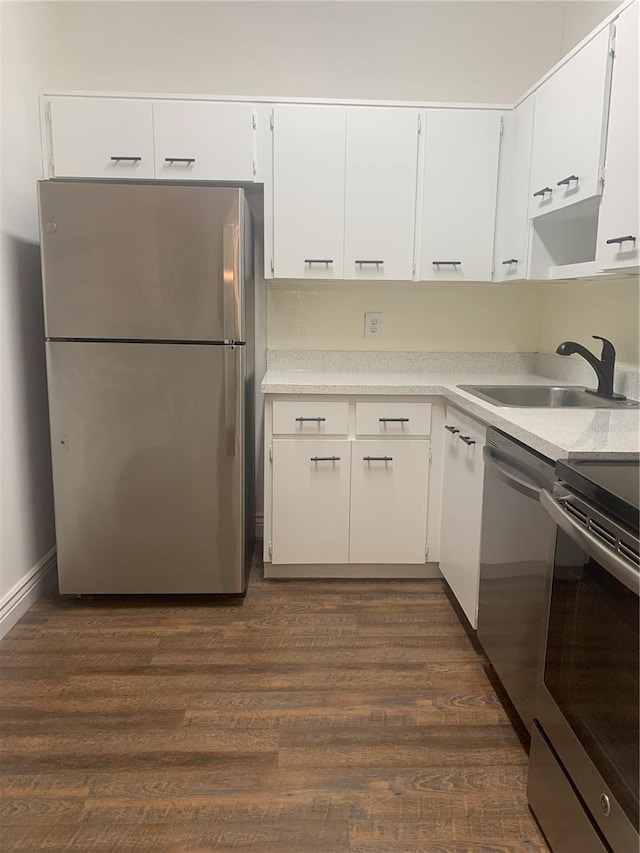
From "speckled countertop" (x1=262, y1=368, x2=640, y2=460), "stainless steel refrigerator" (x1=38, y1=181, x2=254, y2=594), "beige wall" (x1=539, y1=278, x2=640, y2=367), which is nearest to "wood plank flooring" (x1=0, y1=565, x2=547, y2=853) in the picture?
"stainless steel refrigerator" (x1=38, y1=181, x2=254, y2=594)

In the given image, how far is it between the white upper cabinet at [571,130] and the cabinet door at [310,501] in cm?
125

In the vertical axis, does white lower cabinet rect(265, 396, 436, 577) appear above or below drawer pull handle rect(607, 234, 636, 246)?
below

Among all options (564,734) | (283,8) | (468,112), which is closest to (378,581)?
(564,734)

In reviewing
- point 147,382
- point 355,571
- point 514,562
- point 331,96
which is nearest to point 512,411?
point 514,562

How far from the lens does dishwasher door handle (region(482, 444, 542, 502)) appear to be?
1.67 meters

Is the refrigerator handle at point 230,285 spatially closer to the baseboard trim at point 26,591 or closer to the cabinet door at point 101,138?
the cabinet door at point 101,138

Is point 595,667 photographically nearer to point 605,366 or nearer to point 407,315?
point 605,366

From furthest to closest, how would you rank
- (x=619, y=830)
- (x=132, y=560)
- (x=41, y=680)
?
1. (x=132, y=560)
2. (x=41, y=680)
3. (x=619, y=830)

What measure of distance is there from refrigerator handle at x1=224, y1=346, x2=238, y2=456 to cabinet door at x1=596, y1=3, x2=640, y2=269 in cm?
133

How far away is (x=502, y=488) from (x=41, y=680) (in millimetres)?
1615

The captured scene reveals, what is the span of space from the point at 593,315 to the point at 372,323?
1.01m

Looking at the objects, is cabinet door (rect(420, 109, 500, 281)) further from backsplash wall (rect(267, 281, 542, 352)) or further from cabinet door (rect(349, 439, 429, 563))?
cabinet door (rect(349, 439, 429, 563))

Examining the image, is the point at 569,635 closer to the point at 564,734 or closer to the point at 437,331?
the point at 564,734

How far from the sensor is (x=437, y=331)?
10.4 feet
